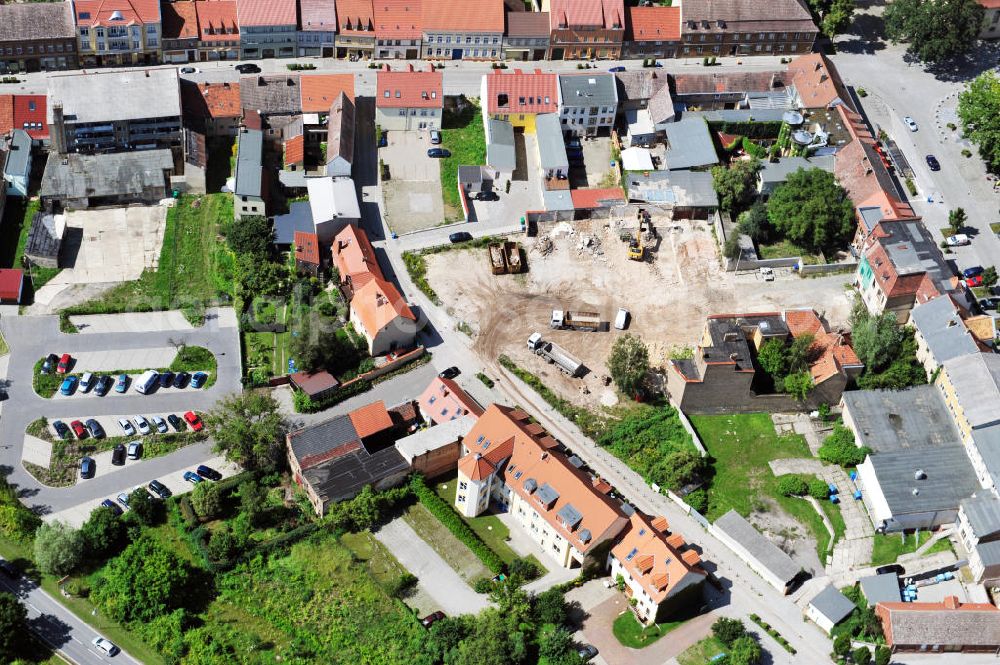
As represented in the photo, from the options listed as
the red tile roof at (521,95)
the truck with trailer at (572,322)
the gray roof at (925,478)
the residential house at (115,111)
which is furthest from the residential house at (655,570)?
the residential house at (115,111)

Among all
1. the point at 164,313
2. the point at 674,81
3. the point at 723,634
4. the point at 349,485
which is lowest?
the point at 723,634

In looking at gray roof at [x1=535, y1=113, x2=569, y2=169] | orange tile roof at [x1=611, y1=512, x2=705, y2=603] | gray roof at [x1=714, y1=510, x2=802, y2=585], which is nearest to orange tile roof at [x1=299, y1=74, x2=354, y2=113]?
gray roof at [x1=535, y1=113, x2=569, y2=169]

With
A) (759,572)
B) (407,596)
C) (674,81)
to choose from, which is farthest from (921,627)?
(674,81)

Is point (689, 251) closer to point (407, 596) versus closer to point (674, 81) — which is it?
point (674, 81)

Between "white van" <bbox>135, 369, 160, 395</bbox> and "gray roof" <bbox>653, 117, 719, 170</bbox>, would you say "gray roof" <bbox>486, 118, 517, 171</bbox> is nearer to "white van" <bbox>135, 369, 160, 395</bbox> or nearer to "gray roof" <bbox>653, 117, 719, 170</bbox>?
"gray roof" <bbox>653, 117, 719, 170</bbox>

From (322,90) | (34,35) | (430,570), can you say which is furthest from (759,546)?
(34,35)

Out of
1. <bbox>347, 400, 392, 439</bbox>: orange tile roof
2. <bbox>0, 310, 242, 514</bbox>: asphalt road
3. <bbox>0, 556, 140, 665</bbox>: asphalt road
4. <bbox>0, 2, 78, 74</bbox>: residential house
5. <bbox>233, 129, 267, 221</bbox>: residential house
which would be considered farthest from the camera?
<bbox>0, 2, 78, 74</bbox>: residential house
